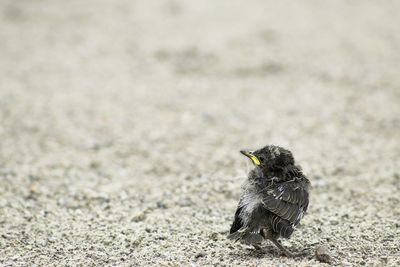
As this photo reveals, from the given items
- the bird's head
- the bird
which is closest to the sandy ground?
the bird

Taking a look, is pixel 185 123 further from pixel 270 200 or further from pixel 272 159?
pixel 270 200

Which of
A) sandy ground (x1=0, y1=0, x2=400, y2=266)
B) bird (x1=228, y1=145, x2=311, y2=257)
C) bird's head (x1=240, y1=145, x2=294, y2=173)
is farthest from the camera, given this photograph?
sandy ground (x1=0, y1=0, x2=400, y2=266)

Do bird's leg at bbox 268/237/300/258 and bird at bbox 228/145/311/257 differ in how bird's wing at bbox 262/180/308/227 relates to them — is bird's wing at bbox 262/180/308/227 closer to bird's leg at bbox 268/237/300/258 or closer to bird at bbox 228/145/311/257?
bird at bbox 228/145/311/257

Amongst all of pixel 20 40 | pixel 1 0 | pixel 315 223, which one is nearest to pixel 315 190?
pixel 315 223

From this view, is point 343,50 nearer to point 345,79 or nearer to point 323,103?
point 345,79

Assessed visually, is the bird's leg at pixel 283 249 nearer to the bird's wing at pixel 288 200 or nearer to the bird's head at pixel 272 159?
the bird's wing at pixel 288 200

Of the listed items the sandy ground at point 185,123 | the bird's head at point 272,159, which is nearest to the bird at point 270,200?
the bird's head at point 272,159

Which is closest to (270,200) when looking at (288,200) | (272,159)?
(288,200)
